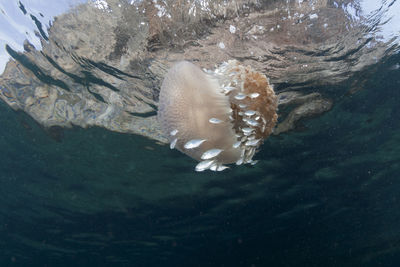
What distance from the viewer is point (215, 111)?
9.89 ft

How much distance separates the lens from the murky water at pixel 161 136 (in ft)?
18.6

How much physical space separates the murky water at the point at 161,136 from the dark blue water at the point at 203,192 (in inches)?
4.2

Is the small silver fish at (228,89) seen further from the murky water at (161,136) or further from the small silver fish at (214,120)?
the murky water at (161,136)

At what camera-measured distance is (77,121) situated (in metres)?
10.3

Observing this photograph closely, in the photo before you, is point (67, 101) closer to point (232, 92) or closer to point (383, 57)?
point (232, 92)

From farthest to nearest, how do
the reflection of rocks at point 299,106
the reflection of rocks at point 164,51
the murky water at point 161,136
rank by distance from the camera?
the reflection of rocks at point 299,106 → the murky water at point 161,136 → the reflection of rocks at point 164,51

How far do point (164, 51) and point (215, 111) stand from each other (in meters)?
3.70

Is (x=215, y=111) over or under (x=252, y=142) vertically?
over

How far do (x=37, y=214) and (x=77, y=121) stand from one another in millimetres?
14773

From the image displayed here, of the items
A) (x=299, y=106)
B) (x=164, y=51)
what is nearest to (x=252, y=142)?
(x=164, y=51)

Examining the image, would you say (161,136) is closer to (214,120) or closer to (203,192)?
(203,192)

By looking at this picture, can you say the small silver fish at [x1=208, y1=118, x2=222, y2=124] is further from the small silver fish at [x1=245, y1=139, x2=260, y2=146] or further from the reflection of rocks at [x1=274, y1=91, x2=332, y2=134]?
the reflection of rocks at [x1=274, y1=91, x2=332, y2=134]

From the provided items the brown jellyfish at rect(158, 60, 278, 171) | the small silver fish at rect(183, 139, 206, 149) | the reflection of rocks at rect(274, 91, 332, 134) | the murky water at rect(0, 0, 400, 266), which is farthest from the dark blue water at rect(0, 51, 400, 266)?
the small silver fish at rect(183, 139, 206, 149)

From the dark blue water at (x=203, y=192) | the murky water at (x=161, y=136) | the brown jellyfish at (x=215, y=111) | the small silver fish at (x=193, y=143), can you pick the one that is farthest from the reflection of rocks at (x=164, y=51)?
the small silver fish at (x=193, y=143)
